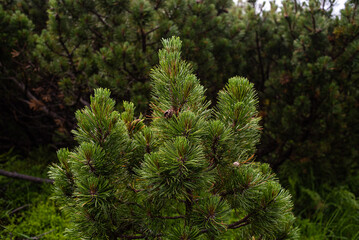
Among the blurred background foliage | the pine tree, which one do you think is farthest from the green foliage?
the pine tree

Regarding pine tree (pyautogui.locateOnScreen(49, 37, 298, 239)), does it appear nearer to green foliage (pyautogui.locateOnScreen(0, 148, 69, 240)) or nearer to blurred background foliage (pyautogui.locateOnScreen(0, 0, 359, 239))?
blurred background foliage (pyautogui.locateOnScreen(0, 0, 359, 239))

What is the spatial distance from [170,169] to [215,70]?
8.37 feet

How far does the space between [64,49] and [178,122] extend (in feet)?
8.06

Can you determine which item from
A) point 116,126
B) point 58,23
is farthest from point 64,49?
point 116,126

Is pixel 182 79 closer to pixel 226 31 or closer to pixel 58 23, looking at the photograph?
pixel 58 23

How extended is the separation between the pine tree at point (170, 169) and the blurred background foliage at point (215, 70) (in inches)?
60.7

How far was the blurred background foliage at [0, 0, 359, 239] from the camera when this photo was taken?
304 centimetres

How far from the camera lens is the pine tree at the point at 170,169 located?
4.20ft

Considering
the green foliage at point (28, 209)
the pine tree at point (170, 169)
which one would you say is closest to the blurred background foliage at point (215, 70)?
the green foliage at point (28, 209)

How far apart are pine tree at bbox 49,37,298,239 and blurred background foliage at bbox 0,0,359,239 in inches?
60.7

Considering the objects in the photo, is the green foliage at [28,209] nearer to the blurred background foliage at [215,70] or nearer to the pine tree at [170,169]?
the blurred background foliage at [215,70]

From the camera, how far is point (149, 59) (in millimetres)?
3062

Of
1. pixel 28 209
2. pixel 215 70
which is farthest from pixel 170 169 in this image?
pixel 28 209

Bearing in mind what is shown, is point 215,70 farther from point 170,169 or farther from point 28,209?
point 28,209
